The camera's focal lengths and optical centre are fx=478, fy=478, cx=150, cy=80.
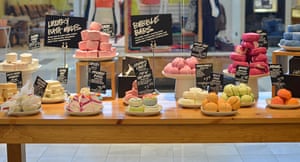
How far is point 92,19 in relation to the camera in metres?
7.30

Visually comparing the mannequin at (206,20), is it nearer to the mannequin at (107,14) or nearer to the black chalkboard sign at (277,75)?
the mannequin at (107,14)

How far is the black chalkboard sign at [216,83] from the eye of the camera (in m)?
2.64

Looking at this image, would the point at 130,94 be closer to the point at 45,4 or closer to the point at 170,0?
the point at 170,0

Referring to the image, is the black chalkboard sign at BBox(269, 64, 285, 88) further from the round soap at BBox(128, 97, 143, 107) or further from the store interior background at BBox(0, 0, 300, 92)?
the store interior background at BBox(0, 0, 300, 92)

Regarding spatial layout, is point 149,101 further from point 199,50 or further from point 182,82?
point 199,50

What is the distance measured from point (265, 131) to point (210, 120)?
27 cm

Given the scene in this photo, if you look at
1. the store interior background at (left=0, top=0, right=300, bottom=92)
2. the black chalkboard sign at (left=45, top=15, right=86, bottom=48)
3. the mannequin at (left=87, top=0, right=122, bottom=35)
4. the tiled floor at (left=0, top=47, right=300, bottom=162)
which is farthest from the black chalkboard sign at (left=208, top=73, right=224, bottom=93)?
the mannequin at (left=87, top=0, right=122, bottom=35)

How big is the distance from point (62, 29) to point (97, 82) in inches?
16.1

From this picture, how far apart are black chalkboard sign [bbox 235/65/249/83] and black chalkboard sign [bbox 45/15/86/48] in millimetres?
963

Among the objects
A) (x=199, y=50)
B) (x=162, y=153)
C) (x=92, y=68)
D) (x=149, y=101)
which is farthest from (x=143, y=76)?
(x=162, y=153)

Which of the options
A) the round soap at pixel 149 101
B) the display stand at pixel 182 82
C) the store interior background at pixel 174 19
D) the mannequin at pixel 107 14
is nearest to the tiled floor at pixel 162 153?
the display stand at pixel 182 82

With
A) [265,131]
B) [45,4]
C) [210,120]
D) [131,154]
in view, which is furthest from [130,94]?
[45,4]

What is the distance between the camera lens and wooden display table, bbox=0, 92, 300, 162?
7.42 feet

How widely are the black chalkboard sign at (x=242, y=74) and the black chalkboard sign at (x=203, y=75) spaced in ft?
0.50
